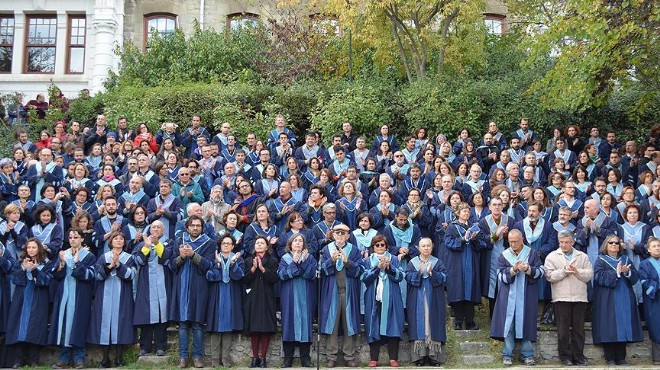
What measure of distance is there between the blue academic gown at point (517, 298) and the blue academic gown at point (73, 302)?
5670 mm

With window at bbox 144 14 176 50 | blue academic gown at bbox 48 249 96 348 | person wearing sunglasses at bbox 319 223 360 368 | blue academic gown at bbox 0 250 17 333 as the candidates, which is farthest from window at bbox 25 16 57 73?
person wearing sunglasses at bbox 319 223 360 368

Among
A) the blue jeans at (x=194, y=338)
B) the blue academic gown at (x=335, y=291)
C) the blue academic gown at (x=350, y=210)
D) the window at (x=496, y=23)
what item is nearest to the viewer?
the blue jeans at (x=194, y=338)

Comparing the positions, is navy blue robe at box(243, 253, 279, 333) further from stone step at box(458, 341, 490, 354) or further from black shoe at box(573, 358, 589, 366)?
black shoe at box(573, 358, 589, 366)

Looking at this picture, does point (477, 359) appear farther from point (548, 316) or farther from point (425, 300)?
point (548, 316)

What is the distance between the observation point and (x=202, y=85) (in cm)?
2045

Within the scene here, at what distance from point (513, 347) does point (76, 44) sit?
19153mm

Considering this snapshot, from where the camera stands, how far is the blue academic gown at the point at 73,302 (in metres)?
11.3

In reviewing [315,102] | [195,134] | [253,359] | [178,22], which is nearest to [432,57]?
[315,102]

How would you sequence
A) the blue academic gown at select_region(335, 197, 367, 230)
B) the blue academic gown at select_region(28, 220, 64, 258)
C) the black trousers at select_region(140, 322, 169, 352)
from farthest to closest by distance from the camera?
the blue academic gown at select_region(335, 197, 367, 230), the blue academic gown at select_region(28, 220, 64, 258), the black trousers at select_region(140, 322, 169, 352)

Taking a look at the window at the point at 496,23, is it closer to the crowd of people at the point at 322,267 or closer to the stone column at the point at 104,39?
the stone column at the point at 104,39

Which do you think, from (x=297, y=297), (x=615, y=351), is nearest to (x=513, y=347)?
(x=615, y=351)

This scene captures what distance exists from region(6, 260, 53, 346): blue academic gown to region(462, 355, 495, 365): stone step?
19.3ft

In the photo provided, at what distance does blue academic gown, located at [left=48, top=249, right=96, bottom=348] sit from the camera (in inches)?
444

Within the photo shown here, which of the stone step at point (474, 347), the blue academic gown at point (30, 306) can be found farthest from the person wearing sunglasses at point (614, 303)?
the blue academic gown at point (30, 306)
